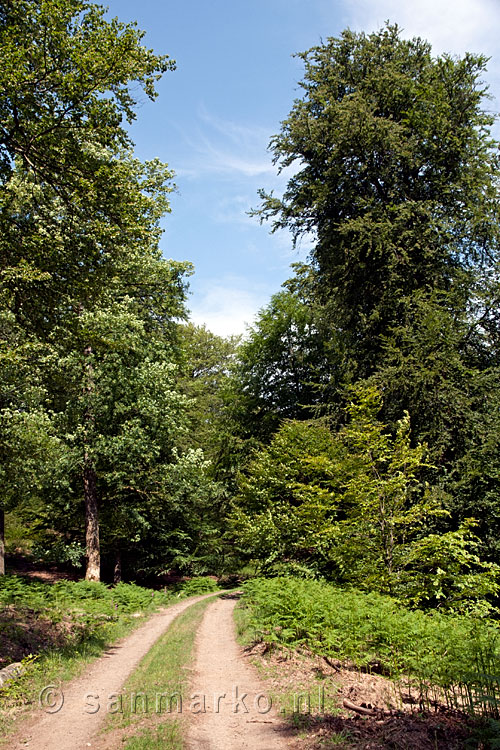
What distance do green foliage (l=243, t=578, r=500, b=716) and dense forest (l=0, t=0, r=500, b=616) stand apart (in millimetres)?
2353

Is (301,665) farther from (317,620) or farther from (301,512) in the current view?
(301,512)

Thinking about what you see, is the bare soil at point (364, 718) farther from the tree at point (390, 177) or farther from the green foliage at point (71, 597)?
the tree at point (390, 177)

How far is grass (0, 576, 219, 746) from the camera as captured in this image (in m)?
6.91

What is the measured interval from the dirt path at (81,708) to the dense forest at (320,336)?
17.6ft

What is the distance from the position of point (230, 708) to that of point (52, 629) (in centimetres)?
574

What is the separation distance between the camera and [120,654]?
1017 cm

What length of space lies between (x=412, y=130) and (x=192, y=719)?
18.8 metres

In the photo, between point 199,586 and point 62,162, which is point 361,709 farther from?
point 199,586

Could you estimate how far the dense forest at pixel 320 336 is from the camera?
9.07 metres

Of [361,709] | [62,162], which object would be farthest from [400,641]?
[62,162]

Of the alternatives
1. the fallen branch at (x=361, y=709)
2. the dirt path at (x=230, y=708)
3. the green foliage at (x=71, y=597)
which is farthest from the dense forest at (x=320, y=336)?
the fallen branch at (x=361, y=709)

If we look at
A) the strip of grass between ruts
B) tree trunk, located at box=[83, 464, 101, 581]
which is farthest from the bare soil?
tree trunk, located at box=[83, 464, 101, 581]

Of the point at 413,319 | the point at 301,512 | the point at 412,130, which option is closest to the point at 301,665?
the point at 301,512

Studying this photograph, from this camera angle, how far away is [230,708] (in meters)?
5.98
